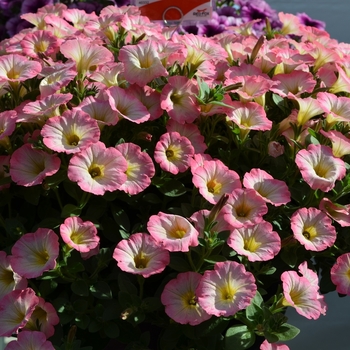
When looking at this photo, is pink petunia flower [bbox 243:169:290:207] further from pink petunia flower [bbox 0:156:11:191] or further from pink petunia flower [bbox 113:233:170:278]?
pink petunia flower [bbox 0:156:11:191]

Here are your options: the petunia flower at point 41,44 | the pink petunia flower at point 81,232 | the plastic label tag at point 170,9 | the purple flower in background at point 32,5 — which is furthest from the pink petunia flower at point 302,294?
the purple flower in background at point 32,5

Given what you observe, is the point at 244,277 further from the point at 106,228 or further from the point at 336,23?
the point at 336,23

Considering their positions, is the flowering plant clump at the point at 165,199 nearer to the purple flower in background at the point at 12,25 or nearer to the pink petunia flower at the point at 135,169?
the pink petunia flower at the point at 135,169

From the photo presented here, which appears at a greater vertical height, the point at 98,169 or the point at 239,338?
the point at 98,169

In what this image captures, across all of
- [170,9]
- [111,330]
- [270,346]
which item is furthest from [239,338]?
[170,9]

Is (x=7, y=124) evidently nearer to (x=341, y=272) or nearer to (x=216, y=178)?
(x=216, y=178)
